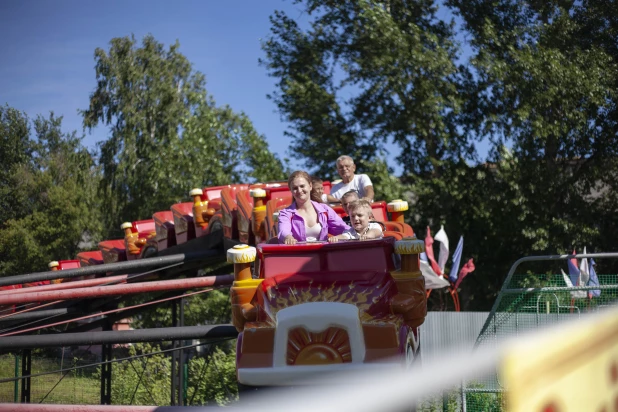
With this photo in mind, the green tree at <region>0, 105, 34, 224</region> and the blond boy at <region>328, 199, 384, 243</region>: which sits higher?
the green tree at <region>0, 105, 34, 224</region>

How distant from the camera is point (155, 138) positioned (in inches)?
877

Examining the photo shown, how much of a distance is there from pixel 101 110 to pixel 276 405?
2340cm

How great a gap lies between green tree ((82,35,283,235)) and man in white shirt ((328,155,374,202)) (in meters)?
14.6

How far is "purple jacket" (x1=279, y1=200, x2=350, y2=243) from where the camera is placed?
4415 mm

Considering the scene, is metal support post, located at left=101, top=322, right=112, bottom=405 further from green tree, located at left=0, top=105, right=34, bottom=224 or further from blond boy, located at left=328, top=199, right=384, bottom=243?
green tree, located at left=0, top=105, right=34, bottom=224

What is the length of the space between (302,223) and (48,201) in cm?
1756

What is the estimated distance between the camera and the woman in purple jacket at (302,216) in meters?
4.42

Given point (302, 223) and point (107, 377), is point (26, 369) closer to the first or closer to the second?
point (107, 377)

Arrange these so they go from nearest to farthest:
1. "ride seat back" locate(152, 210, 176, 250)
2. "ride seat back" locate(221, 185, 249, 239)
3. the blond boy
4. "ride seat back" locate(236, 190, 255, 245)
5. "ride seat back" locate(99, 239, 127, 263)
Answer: the blond boy
"ride seat back" locate(236, 190, 255, 245)
"ride seat back" locate(221, 185, 249, 239)
"ride seat back" locate(152, 210, 176, 250)
"ride seat back" locate(99, 239, 127, 263)

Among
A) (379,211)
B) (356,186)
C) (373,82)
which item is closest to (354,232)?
(379,211)

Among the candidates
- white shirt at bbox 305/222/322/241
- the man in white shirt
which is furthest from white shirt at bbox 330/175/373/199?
white shirt at bbox 305/222/322/241

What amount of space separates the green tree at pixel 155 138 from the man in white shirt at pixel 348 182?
14.6m

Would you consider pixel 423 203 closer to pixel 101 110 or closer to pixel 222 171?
pixel 222 171

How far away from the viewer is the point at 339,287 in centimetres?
369
